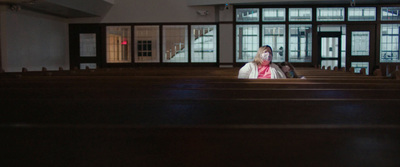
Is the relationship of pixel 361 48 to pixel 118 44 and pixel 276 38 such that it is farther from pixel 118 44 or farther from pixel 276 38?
pixel 118 44

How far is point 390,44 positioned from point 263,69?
7.44m

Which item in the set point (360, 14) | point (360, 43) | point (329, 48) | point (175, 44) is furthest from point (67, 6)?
point (360, 43)

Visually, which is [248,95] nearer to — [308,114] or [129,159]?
[308,114]

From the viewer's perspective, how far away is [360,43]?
35.7 ft

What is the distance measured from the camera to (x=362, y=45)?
10.9 m

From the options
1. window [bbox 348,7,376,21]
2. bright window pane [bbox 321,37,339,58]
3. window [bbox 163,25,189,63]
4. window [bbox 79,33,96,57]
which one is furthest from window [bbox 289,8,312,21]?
window [bbox 79,33,96,57]

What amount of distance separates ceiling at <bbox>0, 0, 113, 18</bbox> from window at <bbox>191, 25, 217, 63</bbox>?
2495 millimetres

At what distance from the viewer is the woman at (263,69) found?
4.83 metres

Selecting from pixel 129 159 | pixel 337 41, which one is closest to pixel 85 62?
pixel 337 41

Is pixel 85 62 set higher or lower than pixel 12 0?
lower

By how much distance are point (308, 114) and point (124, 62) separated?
34.0ft

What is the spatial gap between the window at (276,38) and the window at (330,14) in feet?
3.40

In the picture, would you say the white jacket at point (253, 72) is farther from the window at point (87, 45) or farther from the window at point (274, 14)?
the window at point (87, 45)

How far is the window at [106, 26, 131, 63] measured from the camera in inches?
444
